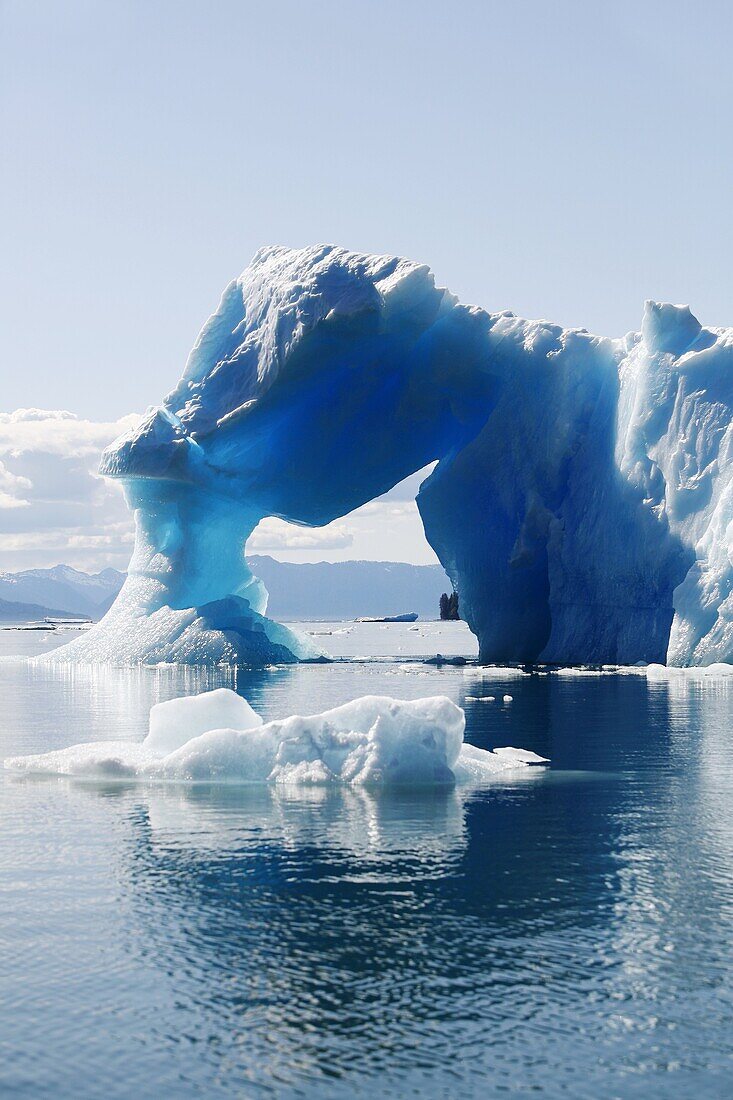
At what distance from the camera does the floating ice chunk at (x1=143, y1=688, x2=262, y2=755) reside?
538 inches

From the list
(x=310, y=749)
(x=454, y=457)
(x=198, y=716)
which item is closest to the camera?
(x=310, y=749)

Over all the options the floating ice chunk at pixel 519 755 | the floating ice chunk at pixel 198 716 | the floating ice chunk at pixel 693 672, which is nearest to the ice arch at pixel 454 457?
the floating ice chunk at pixel 693 672

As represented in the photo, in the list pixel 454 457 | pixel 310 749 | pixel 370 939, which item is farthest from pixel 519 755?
pixel 454 457

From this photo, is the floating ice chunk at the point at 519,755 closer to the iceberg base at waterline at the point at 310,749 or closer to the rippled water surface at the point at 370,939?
the rippled water surface at the point at 370,939

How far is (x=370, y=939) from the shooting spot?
765cm

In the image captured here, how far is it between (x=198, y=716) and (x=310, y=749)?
148cm

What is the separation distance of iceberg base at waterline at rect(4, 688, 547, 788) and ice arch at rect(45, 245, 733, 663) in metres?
16.4

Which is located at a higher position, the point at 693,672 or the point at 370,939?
the point at 693,672

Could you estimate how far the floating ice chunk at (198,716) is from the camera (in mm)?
13667

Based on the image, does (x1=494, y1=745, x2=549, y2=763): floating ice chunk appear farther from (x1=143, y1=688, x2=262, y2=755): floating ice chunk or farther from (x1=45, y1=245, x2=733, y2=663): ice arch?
(x1=45, y1=245, x2=733, y2=663): ice arch

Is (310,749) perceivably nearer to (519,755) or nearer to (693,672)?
(519,755)

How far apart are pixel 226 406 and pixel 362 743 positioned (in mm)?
21512

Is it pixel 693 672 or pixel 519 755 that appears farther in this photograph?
pixel 693 672

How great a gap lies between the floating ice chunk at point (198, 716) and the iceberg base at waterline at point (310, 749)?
11 mm
